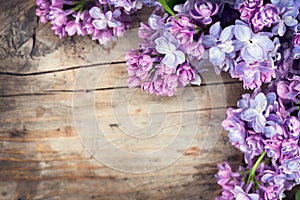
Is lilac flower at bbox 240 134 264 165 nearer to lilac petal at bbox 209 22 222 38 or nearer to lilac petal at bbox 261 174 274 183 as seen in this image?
lilac petal at bbox 261 174 274 183

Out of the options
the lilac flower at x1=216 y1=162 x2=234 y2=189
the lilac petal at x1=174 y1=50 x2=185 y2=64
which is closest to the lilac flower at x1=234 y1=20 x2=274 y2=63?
the lilac petal at x1=174 y1=50 x2=185 y2=64

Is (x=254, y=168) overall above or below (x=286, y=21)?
below

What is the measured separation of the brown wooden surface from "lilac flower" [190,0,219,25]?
241mm

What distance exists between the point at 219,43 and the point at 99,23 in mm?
242

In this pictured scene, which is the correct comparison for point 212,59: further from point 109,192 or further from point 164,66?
point 109,192

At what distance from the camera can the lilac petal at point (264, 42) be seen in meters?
1.03

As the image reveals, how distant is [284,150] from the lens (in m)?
1.12

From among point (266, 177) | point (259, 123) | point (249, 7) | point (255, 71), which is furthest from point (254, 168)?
point (249, 7)

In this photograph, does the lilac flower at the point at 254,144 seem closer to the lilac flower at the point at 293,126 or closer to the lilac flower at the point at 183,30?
the lilac flower at the point at 293,126

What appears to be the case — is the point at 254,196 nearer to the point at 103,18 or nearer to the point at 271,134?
the point at 271,134

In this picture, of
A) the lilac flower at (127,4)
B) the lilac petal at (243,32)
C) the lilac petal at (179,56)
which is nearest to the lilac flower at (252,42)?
the lilac petal at (243,32)

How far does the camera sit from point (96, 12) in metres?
1.13

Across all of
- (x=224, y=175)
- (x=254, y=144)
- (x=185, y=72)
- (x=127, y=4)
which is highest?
(x=127, y=4)

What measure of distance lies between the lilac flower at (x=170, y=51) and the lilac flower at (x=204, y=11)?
0.06m
